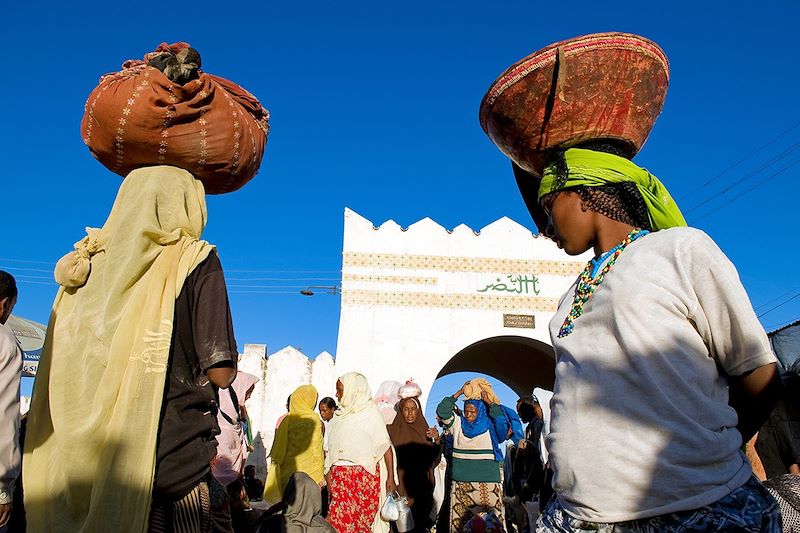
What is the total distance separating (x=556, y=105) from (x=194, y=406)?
1444mm

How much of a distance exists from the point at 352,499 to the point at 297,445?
1.40 metres

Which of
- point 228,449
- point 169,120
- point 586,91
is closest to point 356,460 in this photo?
point 228,449

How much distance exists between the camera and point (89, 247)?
81.5 inches

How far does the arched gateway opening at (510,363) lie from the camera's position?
47.9ft

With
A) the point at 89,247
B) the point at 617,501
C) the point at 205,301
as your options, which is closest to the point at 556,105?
the point at 617,501

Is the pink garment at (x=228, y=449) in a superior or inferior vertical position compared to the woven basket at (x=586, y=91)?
inferior

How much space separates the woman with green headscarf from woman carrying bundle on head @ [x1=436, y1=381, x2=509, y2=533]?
208 inches

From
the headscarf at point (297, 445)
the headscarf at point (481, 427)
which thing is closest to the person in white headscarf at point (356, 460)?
the headscarf at point (297, 445)

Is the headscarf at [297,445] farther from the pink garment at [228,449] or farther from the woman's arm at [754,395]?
the woman's arm at [754,395]

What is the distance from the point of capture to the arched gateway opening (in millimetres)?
14594

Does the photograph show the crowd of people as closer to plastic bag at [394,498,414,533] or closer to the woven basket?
the woven basket

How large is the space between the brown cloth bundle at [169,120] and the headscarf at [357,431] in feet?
11.1

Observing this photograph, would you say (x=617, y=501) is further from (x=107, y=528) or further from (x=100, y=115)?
(x=100, y=115)

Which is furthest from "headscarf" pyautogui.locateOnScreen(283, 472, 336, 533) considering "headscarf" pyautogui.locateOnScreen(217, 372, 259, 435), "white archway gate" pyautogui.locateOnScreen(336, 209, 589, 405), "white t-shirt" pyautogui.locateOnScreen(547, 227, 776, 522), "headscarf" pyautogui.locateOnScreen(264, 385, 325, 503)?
"white archway gate" pyautogui.locateOnScreen(336, 209, 589, 405)
